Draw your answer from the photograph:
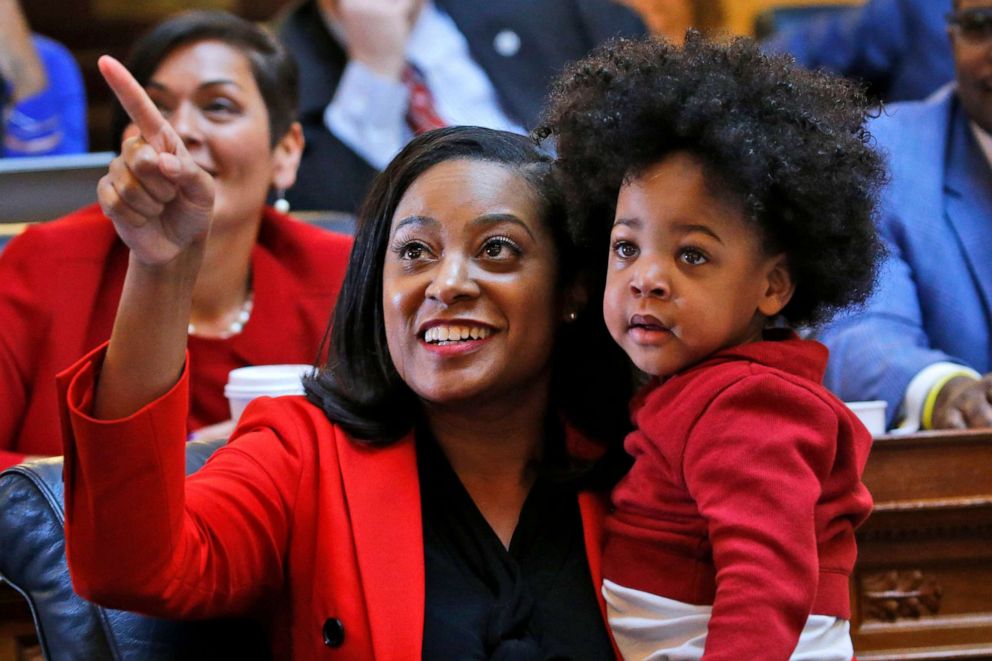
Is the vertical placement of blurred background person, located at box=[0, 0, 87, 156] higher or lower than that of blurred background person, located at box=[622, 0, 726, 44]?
lower

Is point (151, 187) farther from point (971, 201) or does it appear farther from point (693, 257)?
point (971, 201)

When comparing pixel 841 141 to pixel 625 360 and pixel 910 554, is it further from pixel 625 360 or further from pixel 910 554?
pixel 910 554

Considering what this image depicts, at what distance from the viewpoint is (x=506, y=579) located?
4.70ft

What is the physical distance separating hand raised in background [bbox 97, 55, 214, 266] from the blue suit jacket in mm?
1408

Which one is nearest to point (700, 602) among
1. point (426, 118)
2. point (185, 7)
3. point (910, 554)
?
point (910, 554)

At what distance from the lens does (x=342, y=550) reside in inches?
54.3

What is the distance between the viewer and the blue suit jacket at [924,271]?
2.29m

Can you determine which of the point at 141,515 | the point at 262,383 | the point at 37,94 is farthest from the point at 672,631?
the point at 37,94

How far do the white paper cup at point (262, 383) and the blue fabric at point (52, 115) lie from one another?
6.15ft

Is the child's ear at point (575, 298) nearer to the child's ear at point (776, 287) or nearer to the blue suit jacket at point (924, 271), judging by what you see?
the child's ear at point (776, 287)

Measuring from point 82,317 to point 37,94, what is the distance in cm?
175

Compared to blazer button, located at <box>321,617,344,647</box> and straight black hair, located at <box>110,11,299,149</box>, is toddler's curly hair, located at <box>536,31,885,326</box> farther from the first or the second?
straight black hair, located at <box>110,11,299,149</box>

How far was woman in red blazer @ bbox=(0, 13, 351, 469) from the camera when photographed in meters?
2.12

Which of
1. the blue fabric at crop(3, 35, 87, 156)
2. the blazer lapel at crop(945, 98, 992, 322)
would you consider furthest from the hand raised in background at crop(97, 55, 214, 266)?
the blue fabric at crop(3, 35, 87, 156)
